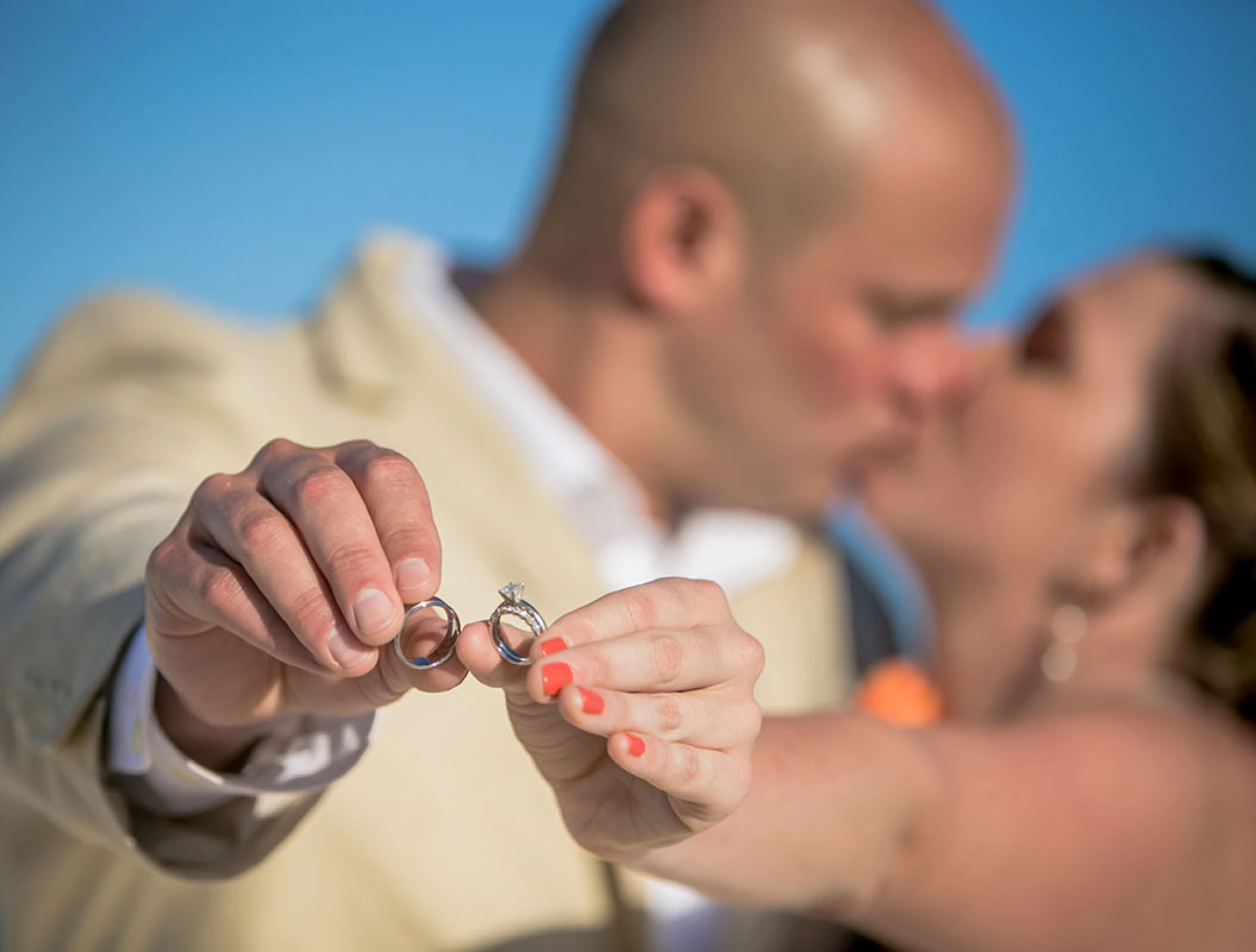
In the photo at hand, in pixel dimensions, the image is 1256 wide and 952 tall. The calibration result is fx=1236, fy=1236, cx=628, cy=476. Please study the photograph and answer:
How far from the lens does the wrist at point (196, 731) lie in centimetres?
83

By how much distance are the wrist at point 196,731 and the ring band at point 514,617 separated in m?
0.26

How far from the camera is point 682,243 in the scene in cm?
182

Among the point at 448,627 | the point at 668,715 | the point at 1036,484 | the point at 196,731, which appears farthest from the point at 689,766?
the point at 1036,484

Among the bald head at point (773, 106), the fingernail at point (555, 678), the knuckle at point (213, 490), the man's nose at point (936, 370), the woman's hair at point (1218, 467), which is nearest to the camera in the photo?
the fingernail at point (555, 678)

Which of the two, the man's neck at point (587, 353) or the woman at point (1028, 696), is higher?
the man's neck at point (587, 353)

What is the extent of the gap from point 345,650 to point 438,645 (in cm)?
5

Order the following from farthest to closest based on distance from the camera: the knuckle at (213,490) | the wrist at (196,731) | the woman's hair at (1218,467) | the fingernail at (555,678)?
the woman's hair at (1218,467), the wrist at (196,731), the knuckle at (213,490), the fingernail at (555,678)

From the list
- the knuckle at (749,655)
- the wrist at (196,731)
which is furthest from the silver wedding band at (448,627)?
the wrist at (196,731)

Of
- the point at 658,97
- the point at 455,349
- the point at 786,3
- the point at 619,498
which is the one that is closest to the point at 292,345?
the point at 455,349

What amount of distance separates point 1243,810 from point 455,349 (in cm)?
113

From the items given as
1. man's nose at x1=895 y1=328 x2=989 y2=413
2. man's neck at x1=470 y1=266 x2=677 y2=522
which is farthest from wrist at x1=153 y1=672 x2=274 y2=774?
man's nose at x1=895 y1=328 x2=989 y2=413

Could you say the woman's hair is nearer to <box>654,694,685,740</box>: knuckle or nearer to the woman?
the woman

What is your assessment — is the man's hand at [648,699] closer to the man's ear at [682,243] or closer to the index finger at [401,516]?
the index finger at [401,516]

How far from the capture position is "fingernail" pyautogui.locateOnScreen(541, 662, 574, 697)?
23.5 inches
